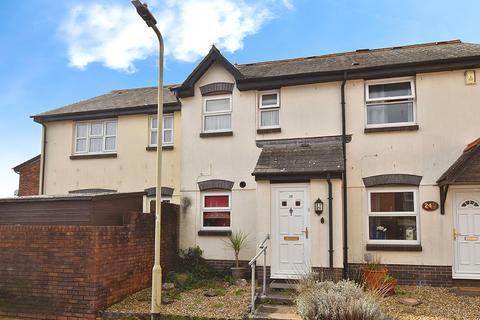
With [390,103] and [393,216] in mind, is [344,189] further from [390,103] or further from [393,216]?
[390,103]

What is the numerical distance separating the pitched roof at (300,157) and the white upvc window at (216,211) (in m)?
1.91

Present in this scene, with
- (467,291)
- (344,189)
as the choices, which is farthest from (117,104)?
(467,291)

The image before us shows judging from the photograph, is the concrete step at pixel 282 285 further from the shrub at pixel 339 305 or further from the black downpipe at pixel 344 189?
the shrub at pixel 339 305

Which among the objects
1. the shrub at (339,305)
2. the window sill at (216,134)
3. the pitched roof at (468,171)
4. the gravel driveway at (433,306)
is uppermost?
the window sill at (216,134)

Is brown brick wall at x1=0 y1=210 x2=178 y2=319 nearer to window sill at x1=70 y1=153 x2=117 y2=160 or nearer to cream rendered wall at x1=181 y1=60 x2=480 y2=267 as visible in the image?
cream rendered wall at x1=181 y1=60 x2=480 y2=267

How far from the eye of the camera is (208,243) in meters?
12.3

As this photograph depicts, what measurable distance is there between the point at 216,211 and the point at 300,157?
3187 mm

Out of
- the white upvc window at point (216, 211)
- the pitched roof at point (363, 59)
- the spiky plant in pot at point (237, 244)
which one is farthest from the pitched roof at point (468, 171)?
the white upvc window at point (216, 211)

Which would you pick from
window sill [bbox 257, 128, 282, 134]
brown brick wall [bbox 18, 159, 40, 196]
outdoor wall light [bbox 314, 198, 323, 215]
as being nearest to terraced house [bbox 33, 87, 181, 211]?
brown brick wall [bbox 18, 159, 40, 196]

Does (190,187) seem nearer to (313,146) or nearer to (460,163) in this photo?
(313,146)

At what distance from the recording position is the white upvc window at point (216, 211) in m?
12.4

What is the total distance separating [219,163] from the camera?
12.6 m

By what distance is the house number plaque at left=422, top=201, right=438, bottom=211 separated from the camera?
10.5m

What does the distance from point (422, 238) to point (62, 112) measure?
13126 mm
